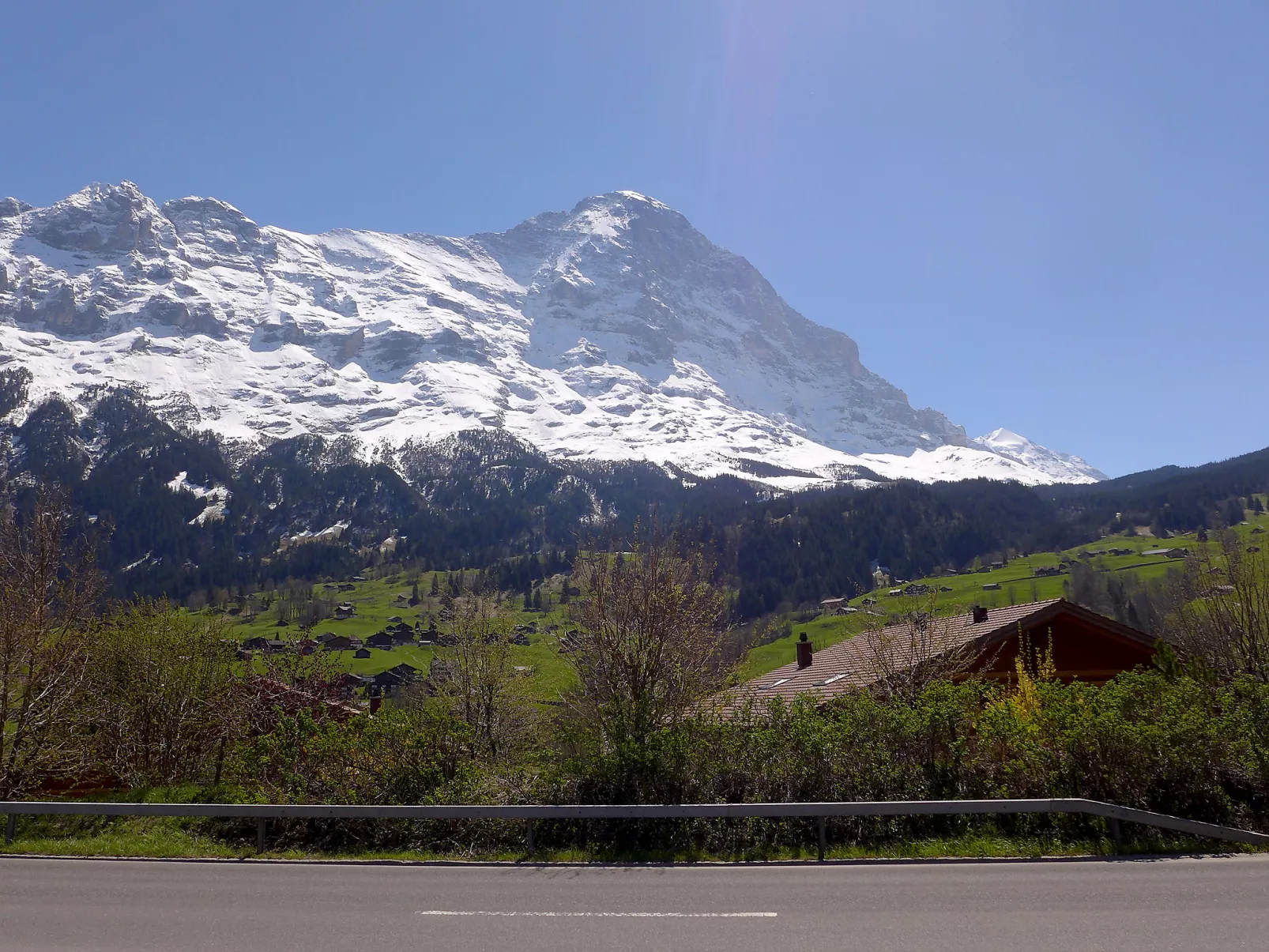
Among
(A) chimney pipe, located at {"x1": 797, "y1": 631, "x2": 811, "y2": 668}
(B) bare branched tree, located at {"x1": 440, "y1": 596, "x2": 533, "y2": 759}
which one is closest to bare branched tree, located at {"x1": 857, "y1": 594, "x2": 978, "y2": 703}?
(B) bare branched tree, located at {"x1": 440, "y1": 596, "x2": 533, "y2": 759}

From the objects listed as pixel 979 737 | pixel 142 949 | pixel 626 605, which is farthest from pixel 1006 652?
pixel 142 949

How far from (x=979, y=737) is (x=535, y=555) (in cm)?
18006

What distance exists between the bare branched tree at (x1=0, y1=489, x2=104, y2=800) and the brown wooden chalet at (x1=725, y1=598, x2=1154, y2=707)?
1770 centimetres

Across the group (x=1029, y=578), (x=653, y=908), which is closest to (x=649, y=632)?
(x=653, y=908)

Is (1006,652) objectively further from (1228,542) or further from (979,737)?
(979,737)

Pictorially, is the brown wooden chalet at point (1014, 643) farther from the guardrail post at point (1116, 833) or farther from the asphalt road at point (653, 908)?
the asphalt road at point (653, 908)

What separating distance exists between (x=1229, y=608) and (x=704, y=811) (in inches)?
786

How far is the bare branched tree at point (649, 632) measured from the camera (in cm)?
1717

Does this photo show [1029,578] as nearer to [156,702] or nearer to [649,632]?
[649,632]

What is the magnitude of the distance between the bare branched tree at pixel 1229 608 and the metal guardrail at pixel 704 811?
10.1m

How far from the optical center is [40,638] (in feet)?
58.7

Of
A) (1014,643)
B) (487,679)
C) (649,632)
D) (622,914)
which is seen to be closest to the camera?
(622,914)

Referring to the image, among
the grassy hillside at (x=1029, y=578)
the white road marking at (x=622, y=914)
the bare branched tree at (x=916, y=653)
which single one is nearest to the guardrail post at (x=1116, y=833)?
the white road marking at (x=622, y=914)

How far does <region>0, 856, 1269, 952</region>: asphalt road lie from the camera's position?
8594 mm
